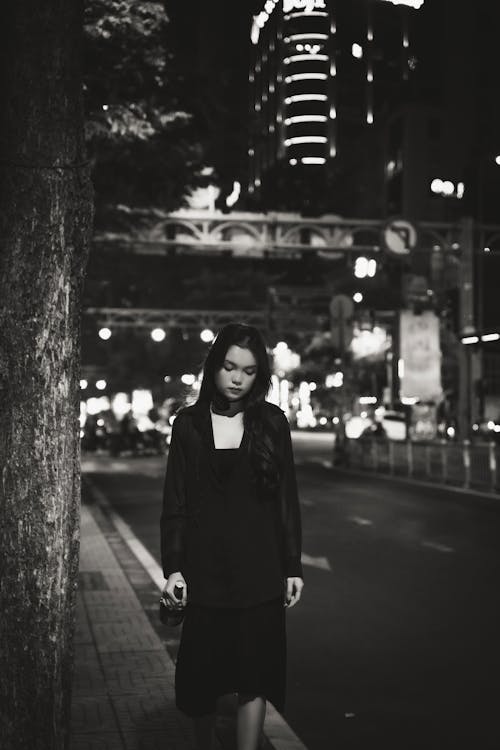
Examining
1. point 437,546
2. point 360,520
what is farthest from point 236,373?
point 360,520

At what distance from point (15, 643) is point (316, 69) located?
33.8 m

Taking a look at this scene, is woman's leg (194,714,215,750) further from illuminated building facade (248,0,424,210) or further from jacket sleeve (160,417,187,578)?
illuminated building facade (248,0,424,210)

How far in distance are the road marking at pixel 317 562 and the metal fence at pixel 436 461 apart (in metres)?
9.55

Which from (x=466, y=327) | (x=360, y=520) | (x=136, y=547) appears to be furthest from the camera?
(x=466, y=327)

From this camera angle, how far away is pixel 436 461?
25719 mm

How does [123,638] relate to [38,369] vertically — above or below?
below

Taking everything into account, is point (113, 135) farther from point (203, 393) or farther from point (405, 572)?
point (203, 393)

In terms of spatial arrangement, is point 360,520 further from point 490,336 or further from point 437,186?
point 437,186

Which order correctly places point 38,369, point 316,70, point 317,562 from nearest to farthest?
point 38,369
point 317,562
point 316,70

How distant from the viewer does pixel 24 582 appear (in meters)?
3.80

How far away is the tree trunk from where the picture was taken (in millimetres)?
3816

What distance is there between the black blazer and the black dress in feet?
0.19

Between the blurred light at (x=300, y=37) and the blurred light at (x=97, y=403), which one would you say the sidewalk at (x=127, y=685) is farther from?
the blurred light at (x=97, y=403)

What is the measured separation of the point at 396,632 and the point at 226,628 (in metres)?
4.54
